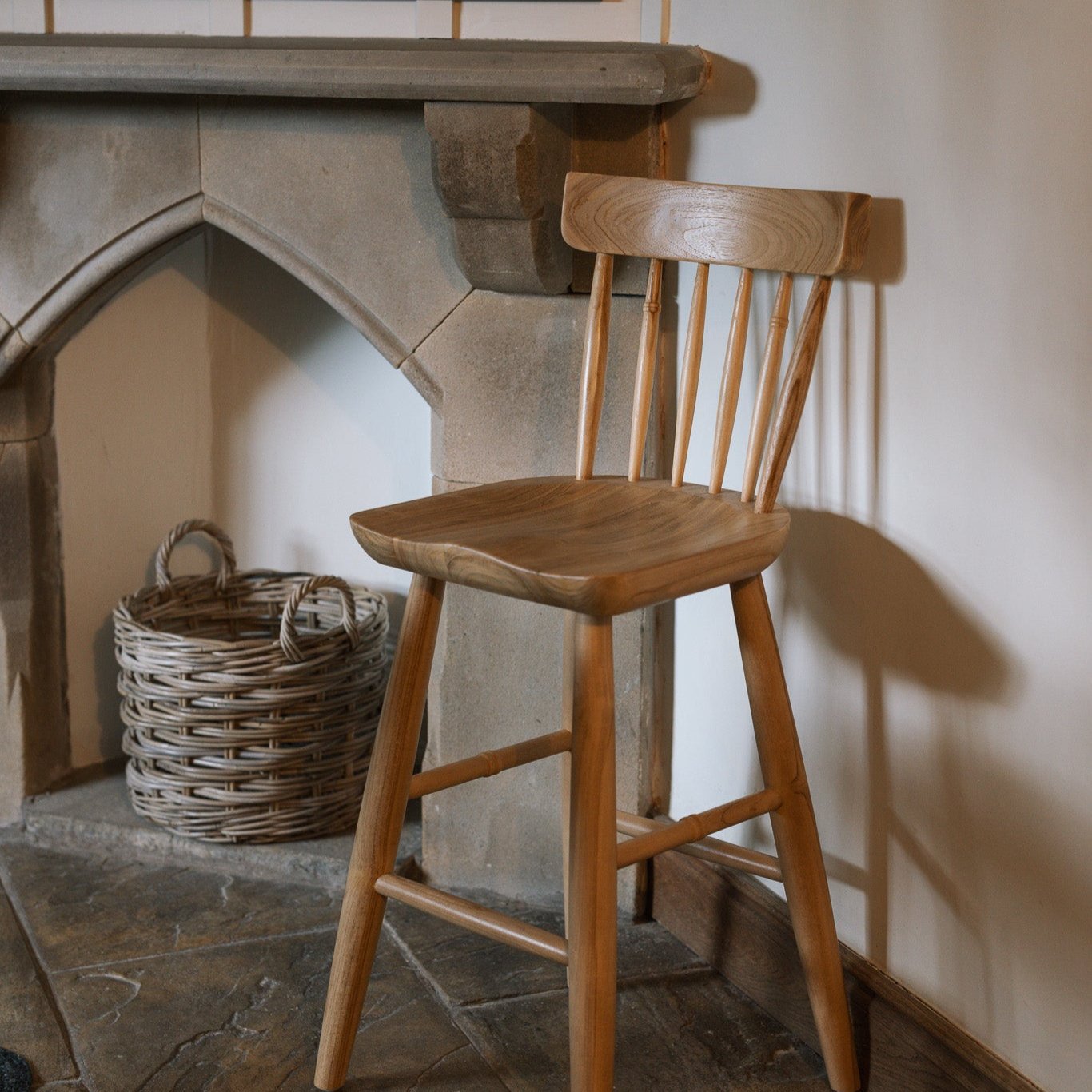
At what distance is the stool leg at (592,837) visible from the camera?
1.23m

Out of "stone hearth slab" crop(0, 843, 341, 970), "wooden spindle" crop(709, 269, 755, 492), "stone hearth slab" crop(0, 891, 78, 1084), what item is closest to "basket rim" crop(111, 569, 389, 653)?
"stone hearth slab" crop(0, 843, 341, 970)

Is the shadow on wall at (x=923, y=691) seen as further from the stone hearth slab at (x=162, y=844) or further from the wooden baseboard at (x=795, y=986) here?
the stone hearth slab at (x=162, y=844)

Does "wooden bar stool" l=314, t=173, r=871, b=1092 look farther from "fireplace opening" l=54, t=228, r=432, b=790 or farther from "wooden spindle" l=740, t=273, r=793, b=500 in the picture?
"fireplace opening" l=54, t=228, r=432, b=790

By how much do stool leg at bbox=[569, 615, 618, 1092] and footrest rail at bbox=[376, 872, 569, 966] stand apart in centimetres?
5

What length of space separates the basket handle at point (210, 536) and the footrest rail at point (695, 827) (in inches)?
42.2

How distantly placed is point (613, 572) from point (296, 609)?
95 centimetres

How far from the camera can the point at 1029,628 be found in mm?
1268

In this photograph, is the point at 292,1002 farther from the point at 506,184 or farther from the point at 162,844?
the point at 506,184

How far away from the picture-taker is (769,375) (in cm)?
139

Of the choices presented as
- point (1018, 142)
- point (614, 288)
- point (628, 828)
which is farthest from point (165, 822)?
point (1018, 142)

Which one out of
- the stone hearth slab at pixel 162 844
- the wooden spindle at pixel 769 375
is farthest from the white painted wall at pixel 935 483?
the stone hearth slab at pixel 162 844

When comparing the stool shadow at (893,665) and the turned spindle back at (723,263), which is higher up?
the turned spindle back at (723,263)

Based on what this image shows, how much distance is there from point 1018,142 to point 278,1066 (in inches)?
50.3

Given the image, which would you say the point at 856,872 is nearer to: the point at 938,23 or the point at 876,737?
the point at 876,737
